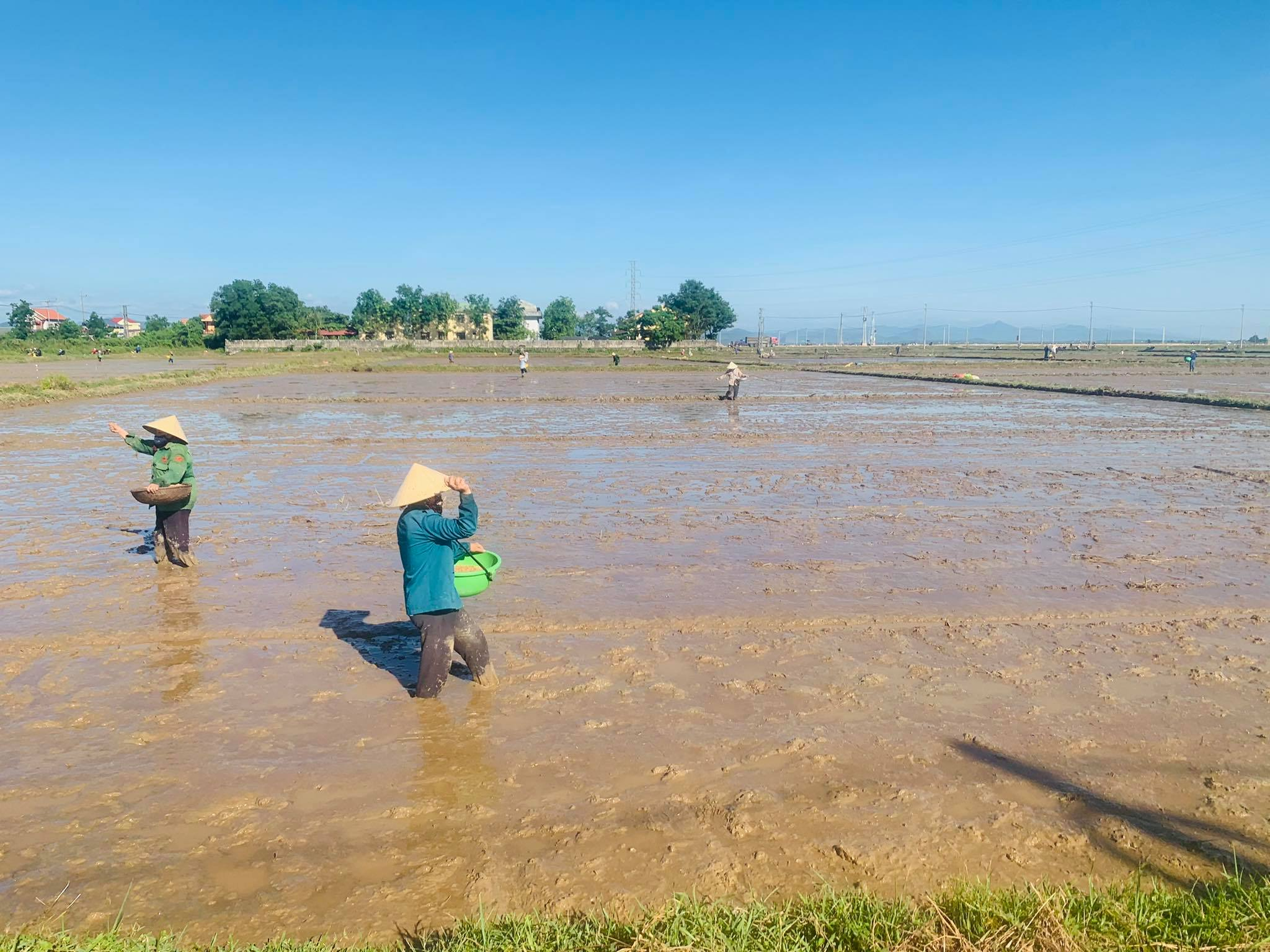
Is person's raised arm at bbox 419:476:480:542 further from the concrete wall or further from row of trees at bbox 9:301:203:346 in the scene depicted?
row of trees at bbox 9:301:203:346

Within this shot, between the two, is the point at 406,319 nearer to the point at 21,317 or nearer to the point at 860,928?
the point at 21,317

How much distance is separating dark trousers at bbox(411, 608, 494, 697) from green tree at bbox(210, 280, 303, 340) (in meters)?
92.9

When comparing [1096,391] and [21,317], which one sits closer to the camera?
[1096,391]

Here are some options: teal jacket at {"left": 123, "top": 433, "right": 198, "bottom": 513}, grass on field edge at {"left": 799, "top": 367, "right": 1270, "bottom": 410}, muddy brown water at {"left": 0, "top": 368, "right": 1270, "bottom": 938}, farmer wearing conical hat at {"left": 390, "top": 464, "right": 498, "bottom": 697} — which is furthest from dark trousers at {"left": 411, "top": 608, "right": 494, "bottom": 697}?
grass on field edge at {"left": 799, "top": 367, "right": 1270, "bottom": 410}

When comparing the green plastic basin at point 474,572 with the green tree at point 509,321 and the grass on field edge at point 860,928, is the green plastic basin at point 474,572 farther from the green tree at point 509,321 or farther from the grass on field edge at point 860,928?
the green tree at point 509,321

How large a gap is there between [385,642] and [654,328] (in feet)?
272

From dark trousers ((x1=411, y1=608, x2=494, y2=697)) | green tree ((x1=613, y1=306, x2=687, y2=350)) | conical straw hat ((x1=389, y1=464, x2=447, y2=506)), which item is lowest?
dark trousers ((x1=411, y1=608, x2=494, y2=697))

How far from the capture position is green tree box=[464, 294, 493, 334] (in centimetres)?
10750

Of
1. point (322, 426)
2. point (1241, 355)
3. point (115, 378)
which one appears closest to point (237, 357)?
point (115, 378)

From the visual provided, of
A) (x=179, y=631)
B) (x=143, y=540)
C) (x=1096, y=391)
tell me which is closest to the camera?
(x=179, y=631)

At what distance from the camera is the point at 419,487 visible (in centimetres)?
529

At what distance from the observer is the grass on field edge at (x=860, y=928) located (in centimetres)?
304

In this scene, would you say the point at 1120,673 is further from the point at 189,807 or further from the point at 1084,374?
the point at 1084,374

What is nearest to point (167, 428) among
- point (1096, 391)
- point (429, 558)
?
point (429, 558)
